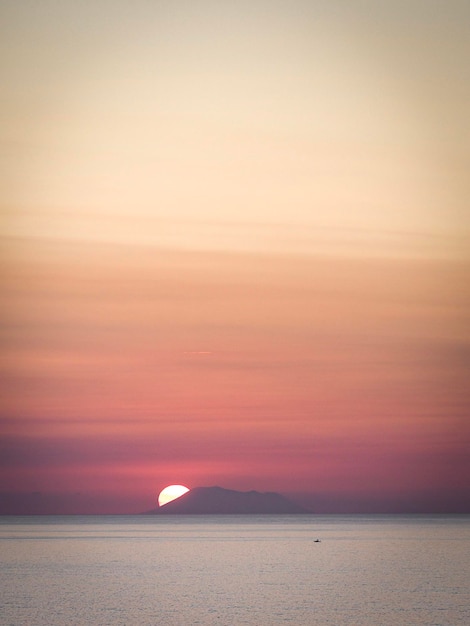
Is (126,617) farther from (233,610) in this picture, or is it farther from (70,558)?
(70,558)

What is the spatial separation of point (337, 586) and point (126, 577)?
17507 mm

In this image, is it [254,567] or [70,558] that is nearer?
[254,567]

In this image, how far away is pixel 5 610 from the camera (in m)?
49.8

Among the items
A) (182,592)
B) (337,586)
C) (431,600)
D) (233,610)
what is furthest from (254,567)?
(233,610)

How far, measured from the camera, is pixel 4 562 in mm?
95312

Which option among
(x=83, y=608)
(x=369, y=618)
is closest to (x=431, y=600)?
(x=369, y=618)

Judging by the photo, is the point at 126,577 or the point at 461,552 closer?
the point at 126,577

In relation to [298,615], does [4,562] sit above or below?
above

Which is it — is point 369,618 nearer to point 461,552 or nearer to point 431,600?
point 431,600

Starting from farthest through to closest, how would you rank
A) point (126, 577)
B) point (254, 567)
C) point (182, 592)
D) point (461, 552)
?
point (461, 552), point (254, 567), point (126, 577), point (182, 592)

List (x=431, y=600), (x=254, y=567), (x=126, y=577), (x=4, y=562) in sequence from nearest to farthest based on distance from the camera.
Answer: (x=431, y=600), (x=126, y=577), (x=254, y=567), (x=4, y=562)

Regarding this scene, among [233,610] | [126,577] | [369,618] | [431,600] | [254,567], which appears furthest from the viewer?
[254,567]

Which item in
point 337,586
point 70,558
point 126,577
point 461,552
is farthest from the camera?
point 461,552

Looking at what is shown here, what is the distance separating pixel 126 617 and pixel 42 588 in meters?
18.3
